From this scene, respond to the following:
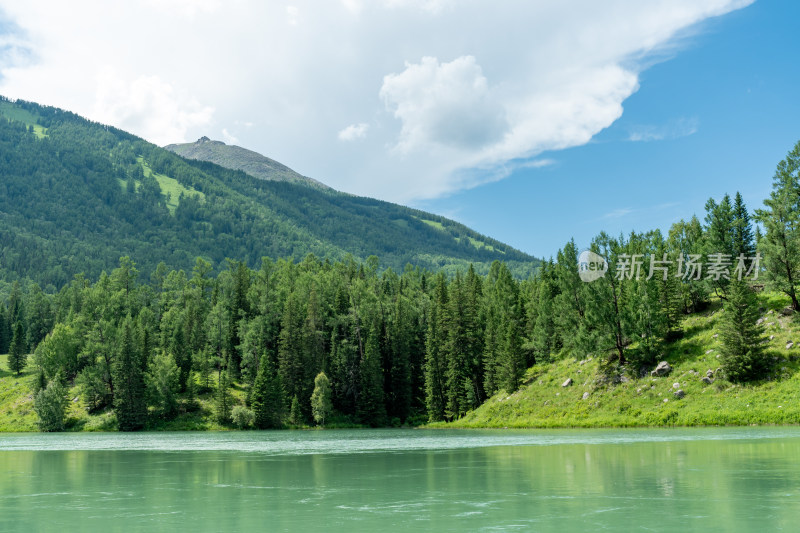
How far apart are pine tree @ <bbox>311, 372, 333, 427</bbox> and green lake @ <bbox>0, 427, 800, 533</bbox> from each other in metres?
67.4

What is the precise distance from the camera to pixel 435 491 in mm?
27609

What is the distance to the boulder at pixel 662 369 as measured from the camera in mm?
78875

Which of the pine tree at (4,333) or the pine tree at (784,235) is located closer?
the pine tree at (784,235)

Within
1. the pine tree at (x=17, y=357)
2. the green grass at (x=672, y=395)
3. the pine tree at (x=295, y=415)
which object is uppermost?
the pine tree at (x=17, y=357)

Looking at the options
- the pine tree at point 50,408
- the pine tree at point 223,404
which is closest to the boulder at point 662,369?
the pine tree at point 223,404

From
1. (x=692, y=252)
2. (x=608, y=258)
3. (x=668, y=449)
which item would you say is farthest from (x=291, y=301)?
(x=668, y=449)

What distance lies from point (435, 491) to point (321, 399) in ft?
292

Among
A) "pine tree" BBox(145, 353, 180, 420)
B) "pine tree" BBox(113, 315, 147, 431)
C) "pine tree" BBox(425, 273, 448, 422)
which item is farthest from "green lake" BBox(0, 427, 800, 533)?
"pine tree" BBox(145, 353, 180, 420)

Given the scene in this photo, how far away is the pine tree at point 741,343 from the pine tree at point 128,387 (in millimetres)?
100068

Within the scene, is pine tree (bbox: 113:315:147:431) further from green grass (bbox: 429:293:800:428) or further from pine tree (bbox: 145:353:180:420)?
green grass (bbox: 429:293:800:428)

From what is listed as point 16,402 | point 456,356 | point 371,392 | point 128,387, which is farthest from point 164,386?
point 456,356

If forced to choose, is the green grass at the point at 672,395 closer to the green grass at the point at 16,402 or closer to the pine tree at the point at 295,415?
the pine tree at the point at 295,415

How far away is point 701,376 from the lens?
243 ft

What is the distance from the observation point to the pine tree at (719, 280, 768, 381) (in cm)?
7012
